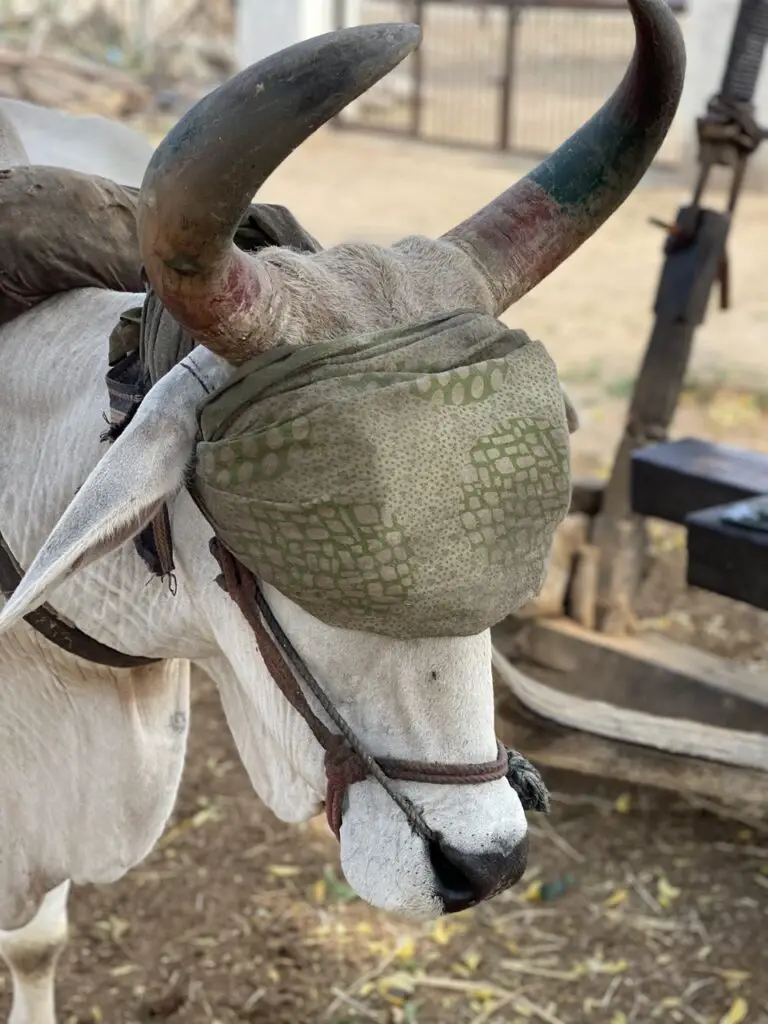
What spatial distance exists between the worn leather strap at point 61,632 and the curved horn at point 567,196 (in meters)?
0.78

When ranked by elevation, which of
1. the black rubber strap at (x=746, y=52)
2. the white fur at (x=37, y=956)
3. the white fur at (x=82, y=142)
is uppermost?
the black rubber strap at (x=746, y=52)

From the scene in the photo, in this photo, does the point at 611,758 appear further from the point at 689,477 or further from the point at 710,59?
the point at 710,59

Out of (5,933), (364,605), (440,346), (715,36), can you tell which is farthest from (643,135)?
(715,36)

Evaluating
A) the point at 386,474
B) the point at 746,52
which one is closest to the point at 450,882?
the point at 386,474

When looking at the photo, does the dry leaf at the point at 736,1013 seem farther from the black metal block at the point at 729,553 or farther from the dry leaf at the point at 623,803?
the black metal block at the point at 729,553

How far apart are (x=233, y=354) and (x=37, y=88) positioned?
566 inches

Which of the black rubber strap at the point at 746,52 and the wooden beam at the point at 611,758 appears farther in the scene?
the black rubber strap at the point at 746,52

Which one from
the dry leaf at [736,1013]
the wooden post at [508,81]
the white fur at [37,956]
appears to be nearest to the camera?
the white fur at [37,956]

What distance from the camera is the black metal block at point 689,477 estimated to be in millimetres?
3273

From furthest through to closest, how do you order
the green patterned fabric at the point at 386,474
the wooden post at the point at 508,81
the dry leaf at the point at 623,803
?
the wooden post at the point at 508,81, the dry leaf at the point at 623,803, the green patterned fabric at the point at 386,474

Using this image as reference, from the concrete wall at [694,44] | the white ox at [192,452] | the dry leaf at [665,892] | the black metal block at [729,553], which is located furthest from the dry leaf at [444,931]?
the concrete wall at [694,44]

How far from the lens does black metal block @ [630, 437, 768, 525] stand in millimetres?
3273

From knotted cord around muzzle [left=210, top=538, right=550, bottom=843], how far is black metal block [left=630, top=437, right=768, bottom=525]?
6.07 ft

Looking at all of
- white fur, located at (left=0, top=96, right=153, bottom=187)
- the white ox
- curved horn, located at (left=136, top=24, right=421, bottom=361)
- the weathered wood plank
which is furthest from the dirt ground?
curved horn, located at (left=136, top=24, right=421, bottom=361)
